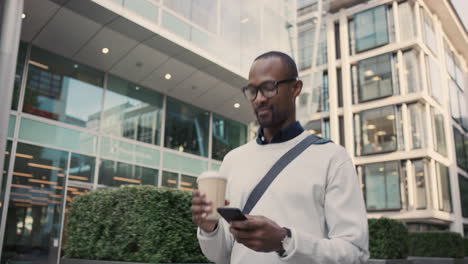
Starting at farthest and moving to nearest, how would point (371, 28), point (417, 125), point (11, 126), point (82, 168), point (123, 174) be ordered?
point (371, 28) < point (417, 125) < point (123, 174) < point (82, 168) < point (11, 126)

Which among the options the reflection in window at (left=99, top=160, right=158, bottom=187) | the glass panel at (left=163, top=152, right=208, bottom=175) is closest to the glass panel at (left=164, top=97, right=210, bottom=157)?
the glass panel at (left=163, top=152, right=208, bottom=175)

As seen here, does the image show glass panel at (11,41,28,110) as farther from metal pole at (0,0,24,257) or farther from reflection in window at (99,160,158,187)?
metal pole at (0,0,24,257)

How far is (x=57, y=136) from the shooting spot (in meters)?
13.2

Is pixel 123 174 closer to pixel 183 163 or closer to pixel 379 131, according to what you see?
pixel 183 163

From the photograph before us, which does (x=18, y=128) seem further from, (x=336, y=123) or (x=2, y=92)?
(x=336, y=123)

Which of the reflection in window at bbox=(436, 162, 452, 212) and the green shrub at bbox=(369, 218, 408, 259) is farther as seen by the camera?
the reflection in window at bbox=(436, 162, 452, 212)

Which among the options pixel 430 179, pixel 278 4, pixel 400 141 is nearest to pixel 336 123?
pixel 400 141

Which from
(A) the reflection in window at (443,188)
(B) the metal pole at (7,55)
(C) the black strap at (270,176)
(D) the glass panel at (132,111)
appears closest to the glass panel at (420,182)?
(A) the reflection in window at (443,188)

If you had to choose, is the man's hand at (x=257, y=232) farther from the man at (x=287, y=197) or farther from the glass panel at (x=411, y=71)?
the glass panel at (x=411, y=71)

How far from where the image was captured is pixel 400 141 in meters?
29.1

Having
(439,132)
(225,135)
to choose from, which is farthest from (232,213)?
(439,132)

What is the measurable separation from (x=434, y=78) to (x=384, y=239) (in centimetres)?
2492

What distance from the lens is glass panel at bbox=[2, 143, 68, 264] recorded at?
11.8 metres

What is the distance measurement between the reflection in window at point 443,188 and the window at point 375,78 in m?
6.51
